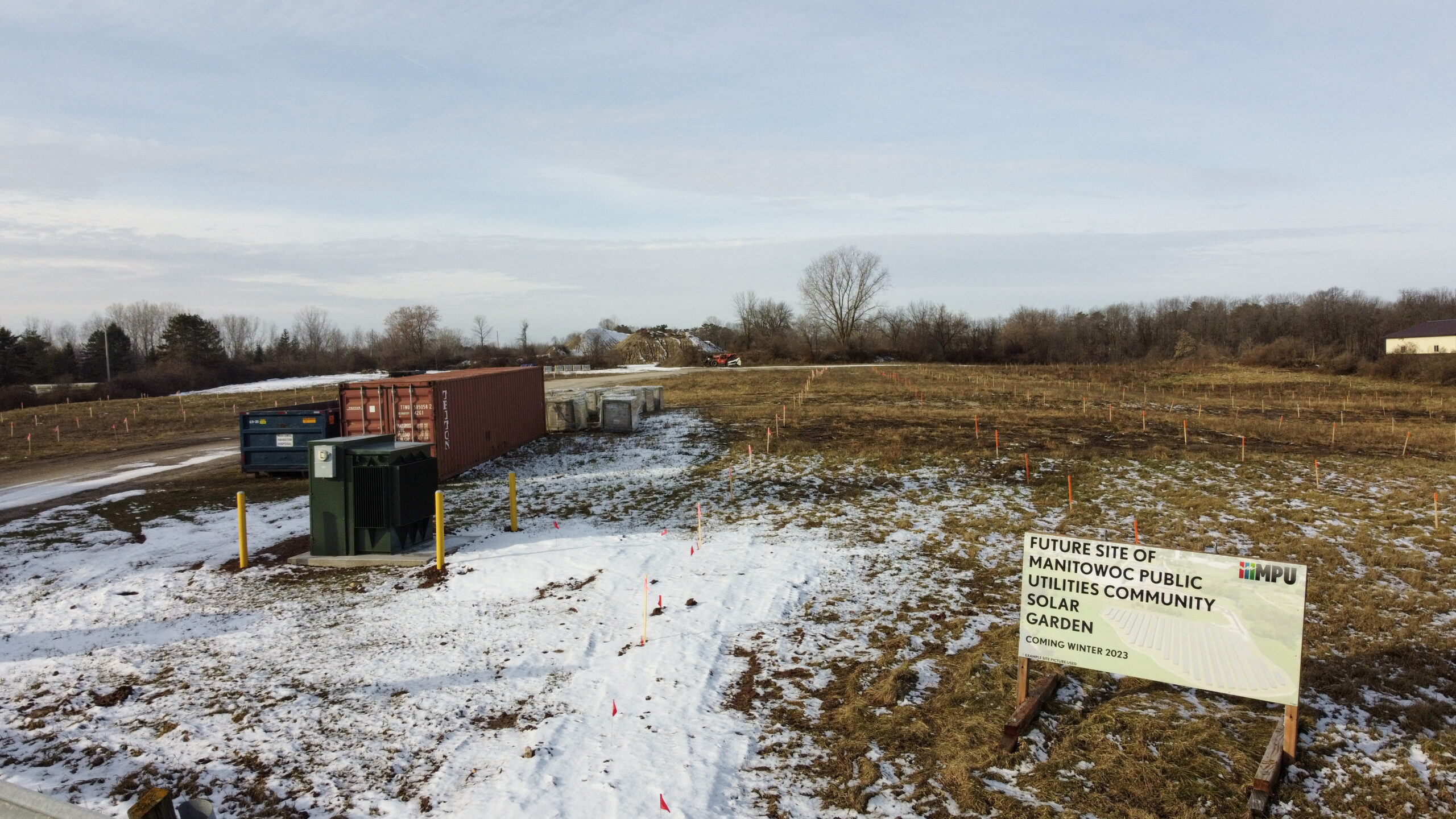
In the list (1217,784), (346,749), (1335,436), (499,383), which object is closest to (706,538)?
(346,749)

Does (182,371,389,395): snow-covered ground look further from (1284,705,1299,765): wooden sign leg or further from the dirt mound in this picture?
(1284,705,1299,765): wooden sign leg

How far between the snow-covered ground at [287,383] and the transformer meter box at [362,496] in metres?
39.9

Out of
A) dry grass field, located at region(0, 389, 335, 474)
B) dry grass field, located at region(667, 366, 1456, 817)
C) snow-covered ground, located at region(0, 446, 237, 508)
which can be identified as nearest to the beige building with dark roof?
dry grass field, located at region(667, 366, 1456, 817)

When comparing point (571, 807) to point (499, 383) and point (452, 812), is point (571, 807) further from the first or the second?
point (499, 383)

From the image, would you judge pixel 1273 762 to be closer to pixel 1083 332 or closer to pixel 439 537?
pixel 439 537

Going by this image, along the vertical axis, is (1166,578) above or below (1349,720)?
above

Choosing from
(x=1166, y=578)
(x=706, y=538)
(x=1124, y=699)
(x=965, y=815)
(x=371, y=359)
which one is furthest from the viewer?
(x=371, y=359)

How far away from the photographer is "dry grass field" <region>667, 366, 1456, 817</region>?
19.2 ft

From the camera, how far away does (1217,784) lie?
574cm

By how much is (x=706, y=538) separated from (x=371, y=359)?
79.9m

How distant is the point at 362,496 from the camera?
1166cm

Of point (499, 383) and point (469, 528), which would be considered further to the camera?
point (499, 383)

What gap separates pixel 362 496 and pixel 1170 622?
10741mm

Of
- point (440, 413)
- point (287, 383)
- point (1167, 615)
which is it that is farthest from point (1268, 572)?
point (287, 383)
